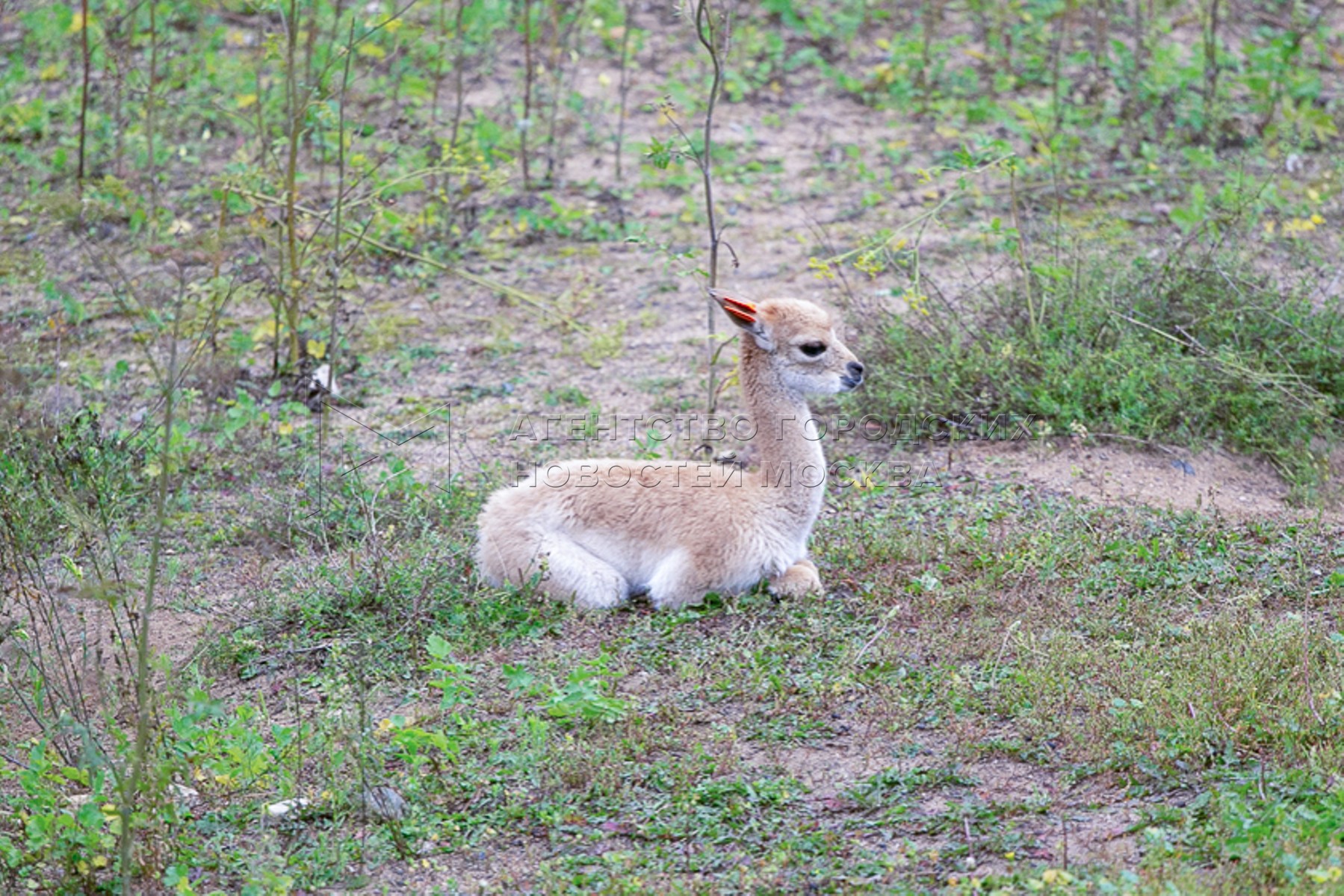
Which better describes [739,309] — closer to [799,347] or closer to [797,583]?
[799,347]

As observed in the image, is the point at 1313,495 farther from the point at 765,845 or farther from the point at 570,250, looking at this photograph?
the point at 570,250

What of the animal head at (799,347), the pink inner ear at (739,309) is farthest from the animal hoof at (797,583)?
the pink inner ear at (739,309)

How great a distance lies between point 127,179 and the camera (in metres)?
11.4

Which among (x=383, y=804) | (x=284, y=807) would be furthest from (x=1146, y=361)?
(x=284, y=807)

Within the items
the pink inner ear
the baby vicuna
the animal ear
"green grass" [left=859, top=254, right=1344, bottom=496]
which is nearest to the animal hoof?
the baby vicuna

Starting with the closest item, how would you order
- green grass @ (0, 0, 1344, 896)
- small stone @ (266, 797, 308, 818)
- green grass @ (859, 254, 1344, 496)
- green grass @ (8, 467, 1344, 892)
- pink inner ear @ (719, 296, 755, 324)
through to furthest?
green grass @ (8, 467, 1344, 892)
green grass @ (0, 0, 1344, 896)
small stone @ (266, 797, 308, 818)
pink inner ear @ (719, 296, 755, 324)
green grass @ (859, 254, 1344, 496)

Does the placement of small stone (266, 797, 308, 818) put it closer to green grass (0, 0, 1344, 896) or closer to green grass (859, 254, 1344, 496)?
green grass (0, 0, 1344, 896)

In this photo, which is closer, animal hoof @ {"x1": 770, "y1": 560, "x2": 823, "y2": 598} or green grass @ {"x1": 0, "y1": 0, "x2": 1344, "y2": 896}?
green grass @ {"x1": 0, "y1": 0, "x2": 1344, "y2": 896}

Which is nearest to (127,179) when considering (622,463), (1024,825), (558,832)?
(622,463)

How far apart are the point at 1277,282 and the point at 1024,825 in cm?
496

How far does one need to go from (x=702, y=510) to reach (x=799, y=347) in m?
0.88

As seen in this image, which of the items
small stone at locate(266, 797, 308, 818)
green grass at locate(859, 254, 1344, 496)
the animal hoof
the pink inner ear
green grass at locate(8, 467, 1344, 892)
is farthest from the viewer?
green grass at locate(859, 254, 1344, 496)

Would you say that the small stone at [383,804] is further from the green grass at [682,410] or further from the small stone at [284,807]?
the small stone at [284,807]

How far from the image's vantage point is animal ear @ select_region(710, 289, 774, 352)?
657cm
